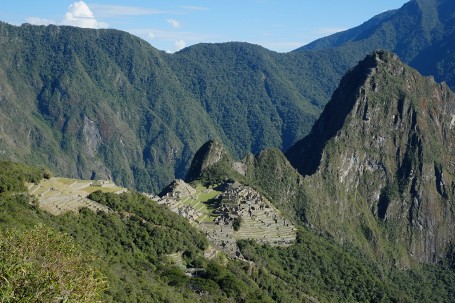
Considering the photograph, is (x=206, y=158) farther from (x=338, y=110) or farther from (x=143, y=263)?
(x=143, y=263)

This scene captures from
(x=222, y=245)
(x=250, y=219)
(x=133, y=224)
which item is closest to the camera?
(x=133, y=224)

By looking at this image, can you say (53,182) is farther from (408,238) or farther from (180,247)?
(408,238)

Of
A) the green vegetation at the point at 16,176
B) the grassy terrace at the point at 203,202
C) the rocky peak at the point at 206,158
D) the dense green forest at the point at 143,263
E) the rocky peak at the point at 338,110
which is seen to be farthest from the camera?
the rocky peak at the point at 338,110

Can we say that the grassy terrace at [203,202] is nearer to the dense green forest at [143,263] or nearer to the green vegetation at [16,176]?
the dense green forest at [143,263]

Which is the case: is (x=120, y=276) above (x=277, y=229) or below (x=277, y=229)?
above

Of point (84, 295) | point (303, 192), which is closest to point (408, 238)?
point (303, 192)

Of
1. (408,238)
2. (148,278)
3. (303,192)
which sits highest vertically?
(148,278)

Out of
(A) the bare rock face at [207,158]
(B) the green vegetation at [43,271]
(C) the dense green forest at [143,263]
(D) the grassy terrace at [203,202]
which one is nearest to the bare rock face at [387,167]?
(A) the bare rock face at [207,158]

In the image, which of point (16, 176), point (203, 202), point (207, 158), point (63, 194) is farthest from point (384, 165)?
point (16, 176)
